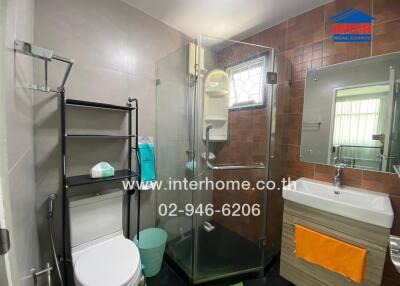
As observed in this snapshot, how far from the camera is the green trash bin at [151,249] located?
1603 millimetres

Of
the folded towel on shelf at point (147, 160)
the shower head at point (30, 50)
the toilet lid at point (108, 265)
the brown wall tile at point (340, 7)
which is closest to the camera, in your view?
the shower head at point (30, 50)

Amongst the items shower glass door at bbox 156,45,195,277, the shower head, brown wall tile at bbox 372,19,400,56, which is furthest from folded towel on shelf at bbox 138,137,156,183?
brown wall tile at bbox 372,19,400,56

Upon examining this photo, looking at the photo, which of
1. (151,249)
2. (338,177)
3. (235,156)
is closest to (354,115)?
(338,177)

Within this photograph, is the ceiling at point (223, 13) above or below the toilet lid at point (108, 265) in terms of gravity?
above

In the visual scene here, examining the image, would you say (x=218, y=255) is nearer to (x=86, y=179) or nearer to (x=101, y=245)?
(x=101, y=245)

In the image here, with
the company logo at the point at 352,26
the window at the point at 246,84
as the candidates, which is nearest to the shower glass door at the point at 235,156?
the window at the point at 246,84

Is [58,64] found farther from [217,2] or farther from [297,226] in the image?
[297,226]

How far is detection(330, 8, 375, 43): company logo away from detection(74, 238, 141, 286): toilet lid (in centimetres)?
237

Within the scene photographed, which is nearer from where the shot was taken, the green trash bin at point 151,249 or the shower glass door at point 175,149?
the green trash bin at point 151,249

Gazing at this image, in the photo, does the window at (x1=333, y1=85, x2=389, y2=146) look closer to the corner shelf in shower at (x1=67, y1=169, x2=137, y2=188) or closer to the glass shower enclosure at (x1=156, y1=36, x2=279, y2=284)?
the glass shower enclosure at (x1=156, y1=36, x2=279, y2=284)

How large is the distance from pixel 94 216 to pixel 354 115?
2.28 m

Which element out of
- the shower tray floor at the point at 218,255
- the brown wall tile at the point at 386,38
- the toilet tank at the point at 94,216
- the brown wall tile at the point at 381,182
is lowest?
the shower tray floor at the point at 218,255

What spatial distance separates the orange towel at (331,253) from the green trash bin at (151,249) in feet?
3.93

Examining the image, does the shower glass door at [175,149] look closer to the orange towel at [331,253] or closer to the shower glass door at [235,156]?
the shower glass door at [235,156]
